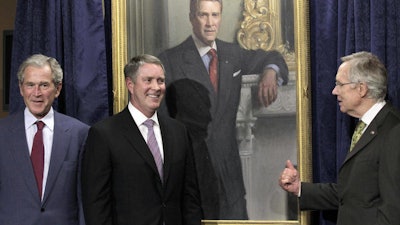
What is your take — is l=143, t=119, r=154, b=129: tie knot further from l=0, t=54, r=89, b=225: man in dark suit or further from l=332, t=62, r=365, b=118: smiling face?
l=332, t=62, r=365, b=118: smiling face

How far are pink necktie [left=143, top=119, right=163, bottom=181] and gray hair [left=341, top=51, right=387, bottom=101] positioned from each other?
0.95 meters

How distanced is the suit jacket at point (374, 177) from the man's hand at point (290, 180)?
0.29m

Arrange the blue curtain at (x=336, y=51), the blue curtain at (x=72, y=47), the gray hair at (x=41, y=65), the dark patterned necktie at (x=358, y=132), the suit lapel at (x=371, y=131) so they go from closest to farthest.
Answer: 1. the suit lapel at (x=371, y=131)
2. the dark patterned necktie at (x=358, y=132)
3. the gray hair at (x=41, y=65)
4. the blue curtain at (x=336, y=51)
5. the blue curtain at (x=72, y=47)

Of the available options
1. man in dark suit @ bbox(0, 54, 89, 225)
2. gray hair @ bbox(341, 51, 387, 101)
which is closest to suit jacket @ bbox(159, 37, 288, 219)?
gray hair @ bbox(341, 51, 387, 101)

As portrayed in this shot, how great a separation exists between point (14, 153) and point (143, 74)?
70 centimetres

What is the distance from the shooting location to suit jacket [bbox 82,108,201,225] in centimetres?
304

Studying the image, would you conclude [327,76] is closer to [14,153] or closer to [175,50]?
[175,50]

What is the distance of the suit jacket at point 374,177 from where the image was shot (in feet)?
8.84

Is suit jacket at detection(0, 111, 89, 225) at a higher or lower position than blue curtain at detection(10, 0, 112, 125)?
lower

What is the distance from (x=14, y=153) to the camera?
3.08 meters

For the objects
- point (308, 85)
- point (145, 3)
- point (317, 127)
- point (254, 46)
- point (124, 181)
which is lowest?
point (124, 181)

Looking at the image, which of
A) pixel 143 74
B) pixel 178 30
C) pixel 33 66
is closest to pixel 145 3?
pixel 178 30

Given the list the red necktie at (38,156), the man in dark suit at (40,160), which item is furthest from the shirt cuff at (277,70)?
the red necktie at (38,156)

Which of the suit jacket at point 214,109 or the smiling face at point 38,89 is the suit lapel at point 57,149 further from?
the suit jacket at point 214,109
